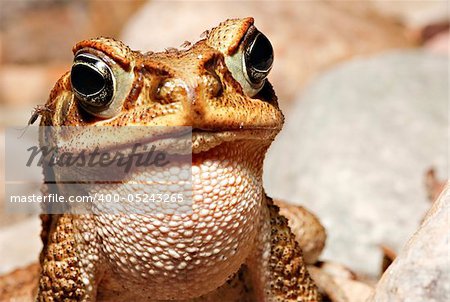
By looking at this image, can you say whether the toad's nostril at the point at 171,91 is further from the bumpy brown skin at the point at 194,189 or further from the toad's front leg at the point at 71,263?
the toad's front leg at the point at 71,263

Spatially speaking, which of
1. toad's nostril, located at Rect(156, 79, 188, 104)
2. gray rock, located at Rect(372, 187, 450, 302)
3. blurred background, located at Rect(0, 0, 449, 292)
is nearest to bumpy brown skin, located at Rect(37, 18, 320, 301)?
toad's nostril, located at Rect(156, 79, 188, 104)

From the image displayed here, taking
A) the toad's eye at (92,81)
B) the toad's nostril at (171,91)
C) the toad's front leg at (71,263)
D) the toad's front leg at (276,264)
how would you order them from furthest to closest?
the toad's front leg at (276,264) → the toad's front leg at (71,263) → the toad's eye at (92,81) → the toad's nostril at (171,91)

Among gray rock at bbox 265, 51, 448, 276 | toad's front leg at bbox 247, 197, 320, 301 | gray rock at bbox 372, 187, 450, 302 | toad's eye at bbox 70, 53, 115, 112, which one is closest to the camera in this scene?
gray rock at bbox 372, 187, 450, 302

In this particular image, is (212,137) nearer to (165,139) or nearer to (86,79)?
(165,139)

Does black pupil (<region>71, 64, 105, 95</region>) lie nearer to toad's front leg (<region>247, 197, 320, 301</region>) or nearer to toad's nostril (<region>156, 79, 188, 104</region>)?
toad's nostril (<region>156, 79, 188, 104</region>)

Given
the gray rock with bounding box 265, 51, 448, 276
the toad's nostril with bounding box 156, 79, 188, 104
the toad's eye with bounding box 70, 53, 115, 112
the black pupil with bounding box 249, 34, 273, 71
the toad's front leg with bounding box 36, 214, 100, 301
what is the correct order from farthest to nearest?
the gray rock with bounding box 265, 51, 448, 276 → the toad's front leg with bounding box 36, 214, 100, 301 → the black pupil with bounding box 249, 34, 273, 71 → the toad's eye with bounding box 70, 53, 115, 112 → the toad's nostril with bounding box 156, 79, 188, 104

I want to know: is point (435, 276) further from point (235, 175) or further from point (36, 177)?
point (36, 177)

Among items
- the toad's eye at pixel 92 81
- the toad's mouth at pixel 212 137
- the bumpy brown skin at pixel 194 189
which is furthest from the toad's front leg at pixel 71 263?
the toad's mouth at pixel 212 137

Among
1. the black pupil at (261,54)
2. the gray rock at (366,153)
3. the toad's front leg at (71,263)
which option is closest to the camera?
the black pupil at (261,54)
